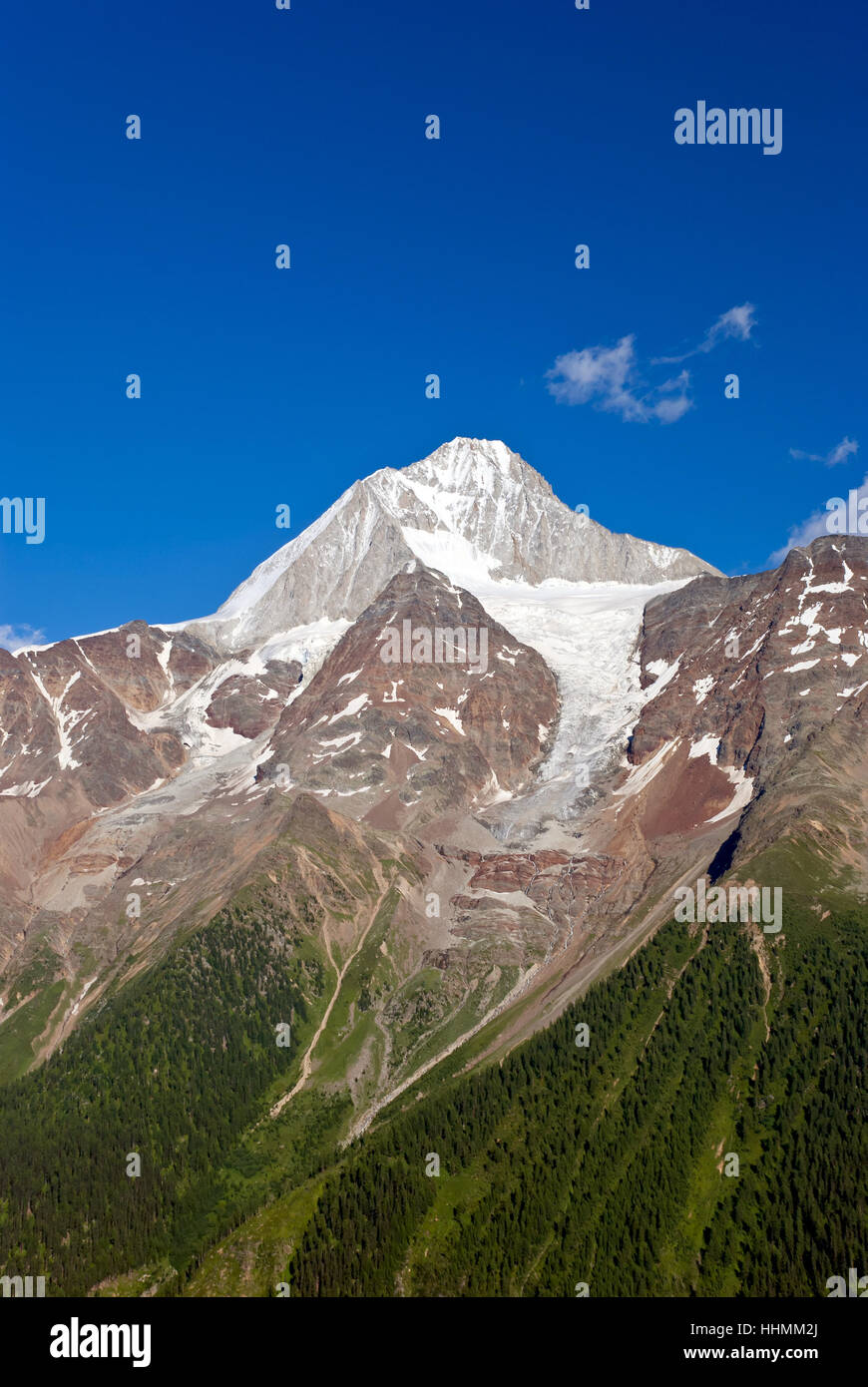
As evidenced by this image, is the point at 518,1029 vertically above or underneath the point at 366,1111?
above

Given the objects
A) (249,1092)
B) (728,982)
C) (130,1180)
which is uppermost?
(728,982)

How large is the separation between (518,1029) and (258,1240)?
55.6m

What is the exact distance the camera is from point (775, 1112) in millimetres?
158250
